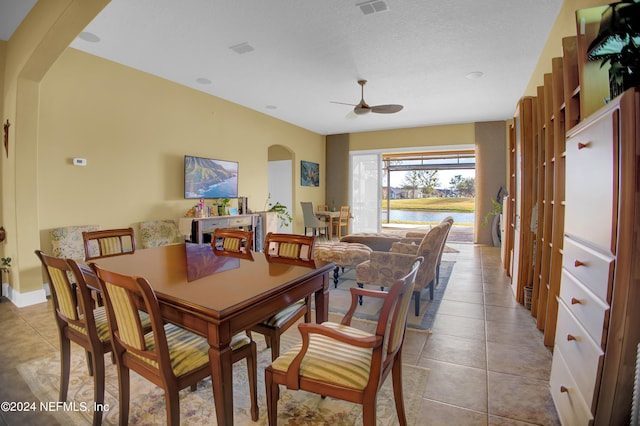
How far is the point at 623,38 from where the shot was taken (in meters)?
1.29

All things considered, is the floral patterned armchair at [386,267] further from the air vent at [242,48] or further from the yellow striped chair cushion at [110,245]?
the air vent at [242,48]

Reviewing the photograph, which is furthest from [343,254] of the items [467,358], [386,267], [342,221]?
[342,221]

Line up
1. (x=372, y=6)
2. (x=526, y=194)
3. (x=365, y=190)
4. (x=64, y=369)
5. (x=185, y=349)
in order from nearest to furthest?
(x=185, y=349), (x=64, y=369), (x=372, y=6), (x=526, y=194), (x=365, y=190)

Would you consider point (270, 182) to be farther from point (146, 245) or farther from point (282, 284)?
point (282, 284)

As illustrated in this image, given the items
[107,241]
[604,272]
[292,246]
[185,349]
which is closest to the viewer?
[604,272]

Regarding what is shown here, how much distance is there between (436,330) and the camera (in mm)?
2904

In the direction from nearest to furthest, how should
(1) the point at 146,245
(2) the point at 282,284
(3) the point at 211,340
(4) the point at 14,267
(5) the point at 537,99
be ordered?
1. (3) the point at 211,340
2. (2) the point at 282,284
3. (5) the point at 537,99
4. (4) the point at 14,267
5. (1) the point at 146,245

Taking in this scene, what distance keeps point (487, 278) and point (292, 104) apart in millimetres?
4465

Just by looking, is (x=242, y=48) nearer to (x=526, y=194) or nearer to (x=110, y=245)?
(x=110, y=245)

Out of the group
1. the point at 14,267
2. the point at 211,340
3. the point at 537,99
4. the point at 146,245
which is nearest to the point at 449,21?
the point at 537,99

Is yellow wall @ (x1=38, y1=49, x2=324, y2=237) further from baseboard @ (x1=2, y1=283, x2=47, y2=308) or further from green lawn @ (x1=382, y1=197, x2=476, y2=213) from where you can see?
green lawn @ (x1=382, y1=197, x2=476, y2=213)

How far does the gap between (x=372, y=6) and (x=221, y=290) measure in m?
2.82

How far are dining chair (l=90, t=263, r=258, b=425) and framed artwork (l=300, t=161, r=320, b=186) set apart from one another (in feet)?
22.6

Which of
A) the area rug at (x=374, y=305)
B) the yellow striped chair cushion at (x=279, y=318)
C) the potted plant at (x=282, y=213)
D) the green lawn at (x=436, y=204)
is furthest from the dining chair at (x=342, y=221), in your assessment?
the green lawn at (x=436, y=204)
